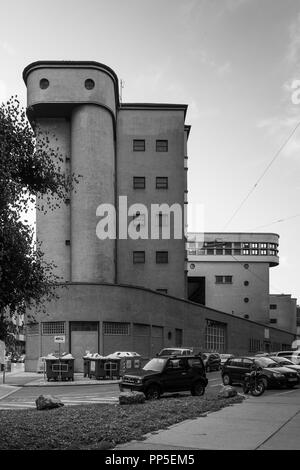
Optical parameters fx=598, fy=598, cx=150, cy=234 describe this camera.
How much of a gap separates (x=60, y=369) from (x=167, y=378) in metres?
15.8

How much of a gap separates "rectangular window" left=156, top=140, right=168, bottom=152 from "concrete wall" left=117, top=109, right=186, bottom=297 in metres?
0.37

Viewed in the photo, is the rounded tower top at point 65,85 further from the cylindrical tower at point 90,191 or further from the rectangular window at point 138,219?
the rectangular window at point 138,219

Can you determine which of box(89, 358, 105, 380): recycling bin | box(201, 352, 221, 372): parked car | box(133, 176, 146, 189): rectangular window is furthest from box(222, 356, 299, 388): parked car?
box(133, 176, 146, 189): rectangular window

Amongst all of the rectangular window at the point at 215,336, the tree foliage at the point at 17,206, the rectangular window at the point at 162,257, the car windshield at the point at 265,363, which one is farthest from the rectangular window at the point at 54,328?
the tree foliage at the point at 17,206

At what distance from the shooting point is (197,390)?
77.8ft

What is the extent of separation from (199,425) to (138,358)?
28.2 m

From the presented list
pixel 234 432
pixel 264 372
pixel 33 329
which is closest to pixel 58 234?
pixel 33 329

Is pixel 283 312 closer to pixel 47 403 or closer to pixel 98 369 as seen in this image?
pixel 98 369

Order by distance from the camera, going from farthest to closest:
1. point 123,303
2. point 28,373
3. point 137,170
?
1. point 137,170
2. point 123,303
3. point 28,373

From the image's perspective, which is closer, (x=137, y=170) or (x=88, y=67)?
(x=88, y=67)

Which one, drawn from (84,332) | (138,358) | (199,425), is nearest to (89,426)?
(199,425)

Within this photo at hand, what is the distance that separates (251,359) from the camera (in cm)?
2928

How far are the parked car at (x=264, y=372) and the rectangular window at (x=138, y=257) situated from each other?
114ft
